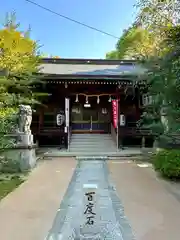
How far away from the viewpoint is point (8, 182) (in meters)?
7.91

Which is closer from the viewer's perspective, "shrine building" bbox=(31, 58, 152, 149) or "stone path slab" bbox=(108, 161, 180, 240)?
"stone path slab" bbox=(108, 161, 180, 240)

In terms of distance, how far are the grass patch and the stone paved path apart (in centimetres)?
144

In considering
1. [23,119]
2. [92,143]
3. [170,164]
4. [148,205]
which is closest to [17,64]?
[23,119]

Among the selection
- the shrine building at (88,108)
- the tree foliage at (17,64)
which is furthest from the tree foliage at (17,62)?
the shrine building at (88,108)

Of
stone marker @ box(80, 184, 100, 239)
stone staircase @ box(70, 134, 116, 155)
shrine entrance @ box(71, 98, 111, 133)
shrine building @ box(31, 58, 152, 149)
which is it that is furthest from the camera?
shrine entrance @ box(71, 98, 111, 133)

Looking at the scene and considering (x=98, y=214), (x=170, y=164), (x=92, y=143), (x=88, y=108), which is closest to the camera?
(x=98, y=214)

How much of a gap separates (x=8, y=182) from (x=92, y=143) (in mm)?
7933

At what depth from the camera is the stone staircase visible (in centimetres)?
1451

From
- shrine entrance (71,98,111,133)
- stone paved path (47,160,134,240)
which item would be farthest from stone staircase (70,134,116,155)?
stone paved path (47,160,134,240)

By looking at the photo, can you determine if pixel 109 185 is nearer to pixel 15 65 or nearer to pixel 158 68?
pixel 158 68

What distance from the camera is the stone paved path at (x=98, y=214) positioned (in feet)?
13.3

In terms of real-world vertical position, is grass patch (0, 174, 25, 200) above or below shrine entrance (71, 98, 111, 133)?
below

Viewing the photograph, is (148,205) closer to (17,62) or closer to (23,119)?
(23,119)

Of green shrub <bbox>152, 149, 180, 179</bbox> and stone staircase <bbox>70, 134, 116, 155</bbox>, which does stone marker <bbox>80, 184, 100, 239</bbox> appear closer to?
green shrub <bbox>152, 149, 180, 179</bbox>
